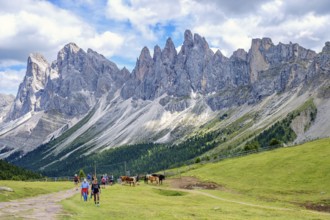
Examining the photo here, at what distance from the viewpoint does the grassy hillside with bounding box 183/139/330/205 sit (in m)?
67.1

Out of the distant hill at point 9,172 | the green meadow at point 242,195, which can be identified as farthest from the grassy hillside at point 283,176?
the distant hill at point 9,172

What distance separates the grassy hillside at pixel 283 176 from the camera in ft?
220

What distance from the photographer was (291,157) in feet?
311

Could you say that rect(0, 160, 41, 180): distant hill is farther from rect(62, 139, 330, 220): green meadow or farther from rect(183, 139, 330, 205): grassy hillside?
rect(183, 139, 330, 205): grassy hillside

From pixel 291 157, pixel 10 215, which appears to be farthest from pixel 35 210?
pixel 291 157

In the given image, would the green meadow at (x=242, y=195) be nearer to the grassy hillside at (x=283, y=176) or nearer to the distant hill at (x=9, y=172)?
the grassy hillside at (x=283, y=176)

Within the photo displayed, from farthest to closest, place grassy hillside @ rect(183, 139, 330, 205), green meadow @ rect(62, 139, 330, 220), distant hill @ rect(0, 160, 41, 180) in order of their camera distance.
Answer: distant hill @ rect(0, 160, 41, 180) → grassy hillside @ rect(183, 139, 330, 205) → green meadow @ rect(62, 139, 330, 220)

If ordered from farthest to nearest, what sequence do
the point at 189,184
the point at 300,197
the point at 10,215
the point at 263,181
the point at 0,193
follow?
the point at 189,184, the point at 263,181, the point at 300,197, the point at 0,193, the point at 10,215

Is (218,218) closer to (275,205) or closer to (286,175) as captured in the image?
(275,205)

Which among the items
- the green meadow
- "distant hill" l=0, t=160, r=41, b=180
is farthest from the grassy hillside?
"distant hill" l=0, t=160, r=41, b=180

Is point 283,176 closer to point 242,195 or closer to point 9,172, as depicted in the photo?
point 242,195

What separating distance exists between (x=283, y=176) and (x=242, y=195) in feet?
45.7

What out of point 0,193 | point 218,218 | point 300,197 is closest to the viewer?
point 218,218

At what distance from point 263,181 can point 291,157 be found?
1722 centimetres
